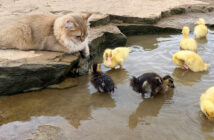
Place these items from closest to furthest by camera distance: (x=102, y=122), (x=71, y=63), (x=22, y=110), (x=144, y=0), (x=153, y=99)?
(x=102, y=122)
(x=22, y=110)
(x=153, y=99)
(x=71, y=63)
(x=144, y=0)

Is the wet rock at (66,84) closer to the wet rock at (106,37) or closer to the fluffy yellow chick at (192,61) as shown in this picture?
the wet rock at (106,37)

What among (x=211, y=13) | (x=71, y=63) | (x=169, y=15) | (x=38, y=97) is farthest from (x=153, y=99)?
(x=211, y=13)

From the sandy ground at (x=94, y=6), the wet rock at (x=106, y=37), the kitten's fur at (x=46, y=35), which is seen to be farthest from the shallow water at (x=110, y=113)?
the sandy ground at (x=94, y=6)

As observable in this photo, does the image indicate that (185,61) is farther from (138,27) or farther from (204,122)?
(138,27)

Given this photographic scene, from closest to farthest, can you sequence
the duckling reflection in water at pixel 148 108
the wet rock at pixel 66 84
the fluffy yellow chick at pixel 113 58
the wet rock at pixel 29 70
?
the duckling reflection in water at pixel 148 108 → the wet rock at pixel 29 70 → the wet rock at pixel 66 84 → the fluffy yellow chick at pixel 113 58

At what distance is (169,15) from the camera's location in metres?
8.98

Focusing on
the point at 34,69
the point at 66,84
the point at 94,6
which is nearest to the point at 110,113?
the point at 66,84

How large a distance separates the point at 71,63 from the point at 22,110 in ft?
4.32

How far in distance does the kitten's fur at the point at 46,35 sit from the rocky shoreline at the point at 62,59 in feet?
0.58

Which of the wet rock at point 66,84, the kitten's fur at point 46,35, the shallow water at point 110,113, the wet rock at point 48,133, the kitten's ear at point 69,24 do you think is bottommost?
the wet rock at point 48,133

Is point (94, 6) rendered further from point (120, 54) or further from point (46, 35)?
point (46, 35)

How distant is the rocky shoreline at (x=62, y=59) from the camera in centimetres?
420

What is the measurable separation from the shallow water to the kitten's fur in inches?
31.2

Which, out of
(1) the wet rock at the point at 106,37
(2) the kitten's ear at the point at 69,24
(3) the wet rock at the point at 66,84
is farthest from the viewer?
(1) the wet rock at the point at 106,37
